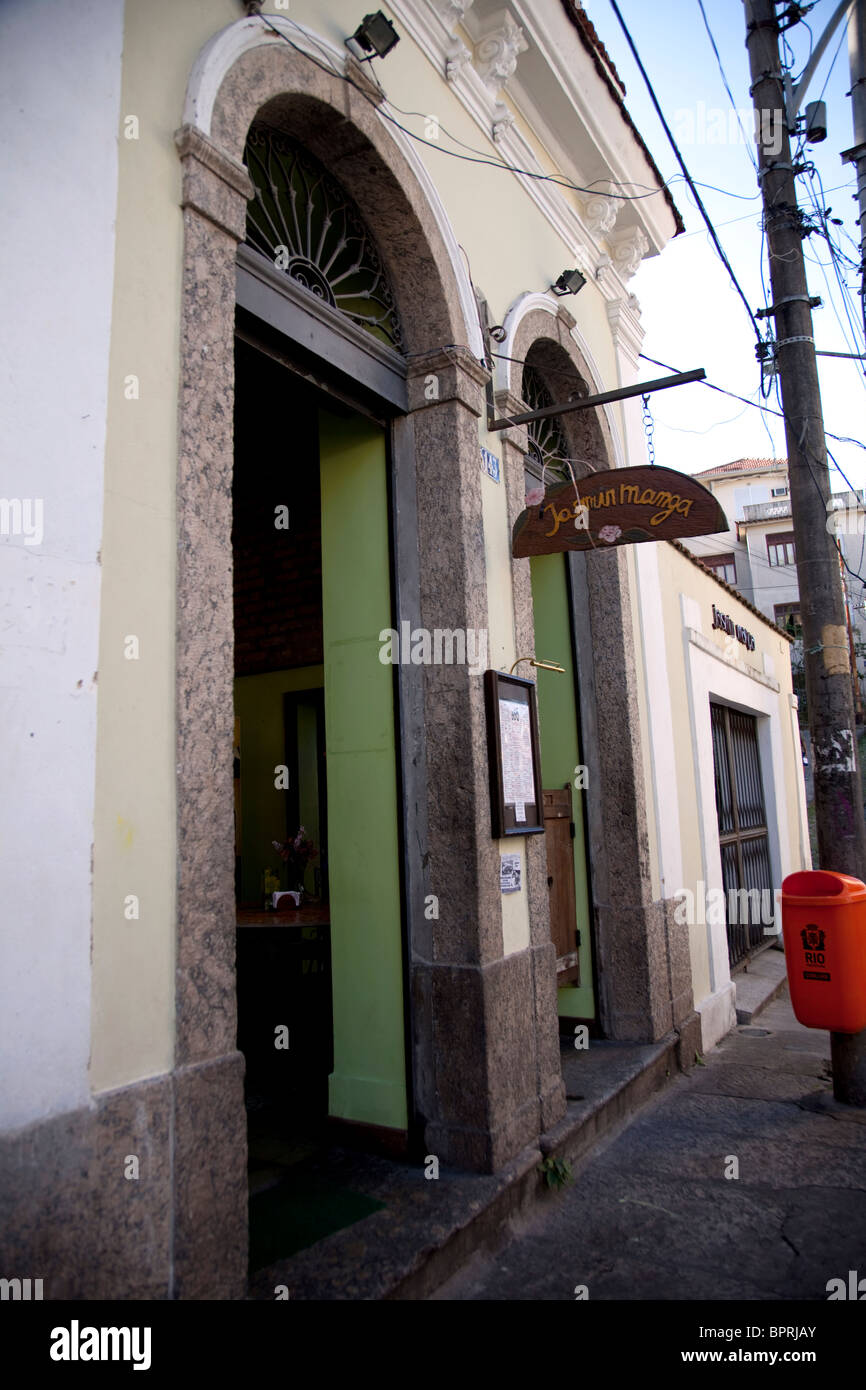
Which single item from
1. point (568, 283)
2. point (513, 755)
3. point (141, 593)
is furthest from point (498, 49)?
point (141, 593)

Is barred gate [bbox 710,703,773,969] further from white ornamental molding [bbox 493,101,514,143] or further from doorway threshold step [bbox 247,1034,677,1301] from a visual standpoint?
white ornamental molding [bbox 493,101,514,143]

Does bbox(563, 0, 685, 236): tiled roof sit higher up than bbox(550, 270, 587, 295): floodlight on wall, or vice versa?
bbox(563, 0, 685, 236): tiled roof

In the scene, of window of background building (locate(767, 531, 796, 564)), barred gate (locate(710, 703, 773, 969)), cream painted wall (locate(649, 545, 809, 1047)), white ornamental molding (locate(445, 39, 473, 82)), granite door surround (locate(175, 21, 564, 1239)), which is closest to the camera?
granite door surround (locate(175, 21, 564, 1239))

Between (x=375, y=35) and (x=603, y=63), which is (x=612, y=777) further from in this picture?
(x=603, y=63)

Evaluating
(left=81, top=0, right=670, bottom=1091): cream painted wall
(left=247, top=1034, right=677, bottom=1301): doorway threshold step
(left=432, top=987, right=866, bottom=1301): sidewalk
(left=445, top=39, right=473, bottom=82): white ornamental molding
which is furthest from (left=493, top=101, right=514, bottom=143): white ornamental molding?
(left=432, top=987, right=866, bottom=1301): sidewalk

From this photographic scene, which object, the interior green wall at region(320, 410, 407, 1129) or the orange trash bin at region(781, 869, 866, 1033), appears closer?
the interior green wall at region(320, 410, 407, 1129)

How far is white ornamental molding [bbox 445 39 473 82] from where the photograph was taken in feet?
14.5

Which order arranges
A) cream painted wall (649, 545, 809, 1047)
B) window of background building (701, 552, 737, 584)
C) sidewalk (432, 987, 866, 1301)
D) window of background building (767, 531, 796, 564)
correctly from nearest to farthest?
sidewalk (432, 987, 866, 1301)
cream painted wall (649, 545, 809, 1047)
window of background building (767, 531, 796, 564)
window of background building (701, 552, 737, 584)

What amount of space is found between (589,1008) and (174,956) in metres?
3.86

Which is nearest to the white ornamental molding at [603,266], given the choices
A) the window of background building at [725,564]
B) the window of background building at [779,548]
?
the window of background building at [725,564]

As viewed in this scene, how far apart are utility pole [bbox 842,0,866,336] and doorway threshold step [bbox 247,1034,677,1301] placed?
725cm

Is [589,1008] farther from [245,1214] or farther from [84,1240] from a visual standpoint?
[84,1240]

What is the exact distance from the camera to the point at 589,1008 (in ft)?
18.2

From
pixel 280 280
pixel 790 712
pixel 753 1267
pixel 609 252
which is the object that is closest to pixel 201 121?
pixel 280 280
